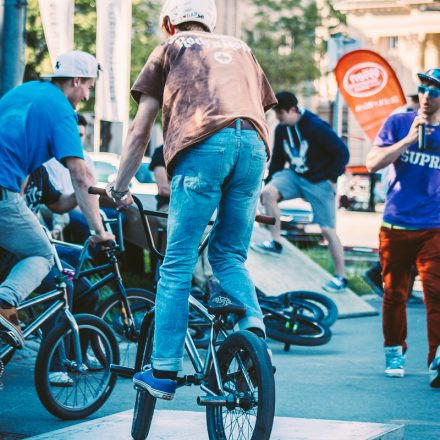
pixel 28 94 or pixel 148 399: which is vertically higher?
pixel 28 94

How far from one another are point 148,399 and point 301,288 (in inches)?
231

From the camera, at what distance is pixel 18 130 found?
238 inches

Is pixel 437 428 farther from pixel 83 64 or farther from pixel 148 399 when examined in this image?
pixel 83 64

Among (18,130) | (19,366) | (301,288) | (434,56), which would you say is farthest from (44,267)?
(434,56)

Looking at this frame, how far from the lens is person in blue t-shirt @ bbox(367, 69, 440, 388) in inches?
281

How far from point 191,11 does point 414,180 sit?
291 cm

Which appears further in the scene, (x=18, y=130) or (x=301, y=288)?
(x=301, y=288)

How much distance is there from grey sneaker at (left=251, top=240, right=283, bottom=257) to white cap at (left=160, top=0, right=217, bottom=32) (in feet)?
21.8

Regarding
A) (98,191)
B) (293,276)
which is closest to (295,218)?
(293,276)

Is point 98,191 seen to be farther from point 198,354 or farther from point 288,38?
point 288,38

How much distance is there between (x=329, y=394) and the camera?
271 inches

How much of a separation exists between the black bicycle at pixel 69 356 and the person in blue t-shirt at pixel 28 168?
0.17 m

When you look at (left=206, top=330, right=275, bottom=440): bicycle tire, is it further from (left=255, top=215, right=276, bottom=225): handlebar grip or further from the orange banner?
the orange banner

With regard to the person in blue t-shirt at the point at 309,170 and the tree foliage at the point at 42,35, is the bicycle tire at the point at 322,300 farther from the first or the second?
the tree foliage at the point at 42,35
